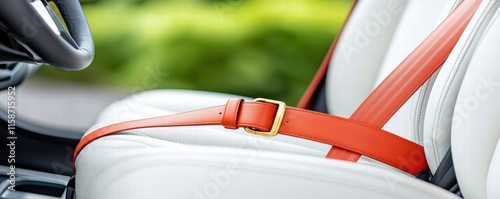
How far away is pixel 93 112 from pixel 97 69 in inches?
28.0

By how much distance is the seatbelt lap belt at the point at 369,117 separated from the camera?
856mm

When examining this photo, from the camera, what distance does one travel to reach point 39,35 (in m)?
0.91

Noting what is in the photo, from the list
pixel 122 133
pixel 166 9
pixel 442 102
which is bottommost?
pixel 122 133

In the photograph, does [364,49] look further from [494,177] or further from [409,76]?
[494,177]

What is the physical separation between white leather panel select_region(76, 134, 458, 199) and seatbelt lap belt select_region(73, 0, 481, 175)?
0.04m

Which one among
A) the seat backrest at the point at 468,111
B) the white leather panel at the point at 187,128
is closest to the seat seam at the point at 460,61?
the seat backrest at the point at 468,111

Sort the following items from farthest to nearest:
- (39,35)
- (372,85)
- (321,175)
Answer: (372,85)
(39,35)
(321,175)

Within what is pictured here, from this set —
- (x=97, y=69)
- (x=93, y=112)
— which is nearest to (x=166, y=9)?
(x=97, y=69)

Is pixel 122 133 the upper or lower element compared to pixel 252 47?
lower

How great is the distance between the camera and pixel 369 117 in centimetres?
88

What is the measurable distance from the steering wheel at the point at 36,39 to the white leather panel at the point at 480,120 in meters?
0.48

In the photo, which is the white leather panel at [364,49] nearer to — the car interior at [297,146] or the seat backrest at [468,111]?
the car interior at [297,146]

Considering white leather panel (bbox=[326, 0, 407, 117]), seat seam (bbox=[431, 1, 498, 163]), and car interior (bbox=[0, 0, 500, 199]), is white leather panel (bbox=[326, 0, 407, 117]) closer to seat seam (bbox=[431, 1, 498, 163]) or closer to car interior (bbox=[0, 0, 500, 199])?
car interior (bbox=[0, 0, 500, 199])

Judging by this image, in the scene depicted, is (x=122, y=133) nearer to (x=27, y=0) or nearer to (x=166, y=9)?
(x=27, y=0)
